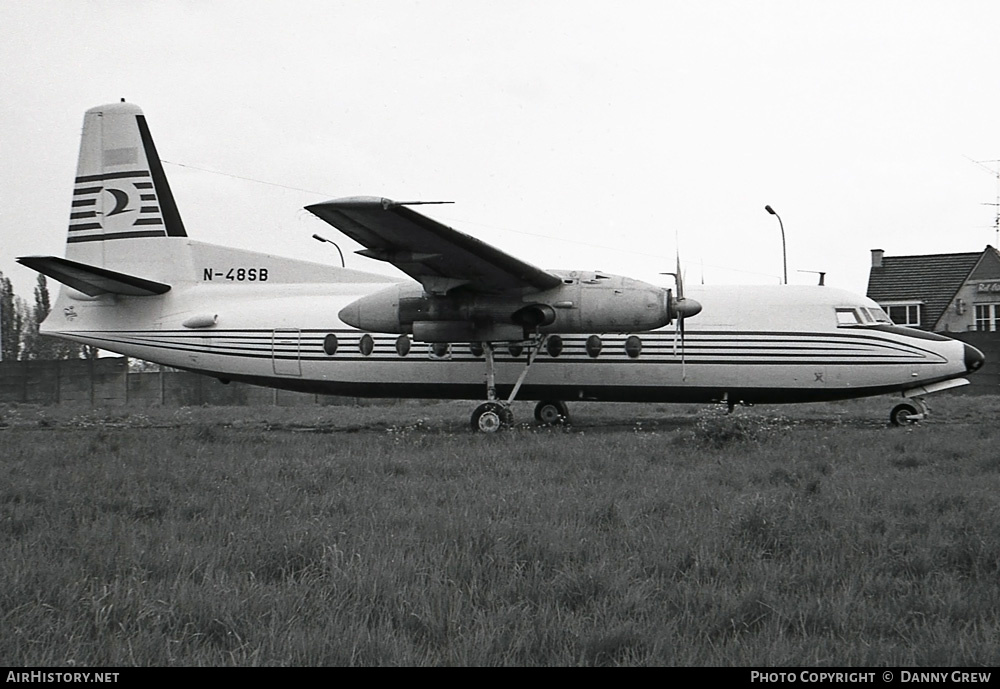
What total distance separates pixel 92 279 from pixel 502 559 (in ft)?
42.5

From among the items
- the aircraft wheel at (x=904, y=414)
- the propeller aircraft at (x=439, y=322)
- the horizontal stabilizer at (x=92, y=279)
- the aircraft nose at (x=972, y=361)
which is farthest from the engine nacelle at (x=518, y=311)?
the aircraft nose at (x=972, y=361)

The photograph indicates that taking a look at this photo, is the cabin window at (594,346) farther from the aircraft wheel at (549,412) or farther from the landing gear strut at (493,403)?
the aircraft wheel at (549,412)

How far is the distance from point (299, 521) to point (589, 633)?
2.93 m

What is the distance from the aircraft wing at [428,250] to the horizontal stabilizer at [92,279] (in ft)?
17.7

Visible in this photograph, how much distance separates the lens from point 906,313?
4000 centimetres

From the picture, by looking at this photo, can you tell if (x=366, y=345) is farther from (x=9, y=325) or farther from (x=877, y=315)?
(x=9, y=325)

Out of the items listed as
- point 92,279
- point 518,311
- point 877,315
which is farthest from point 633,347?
point 92,279

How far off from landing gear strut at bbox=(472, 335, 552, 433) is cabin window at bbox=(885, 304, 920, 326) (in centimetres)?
3146

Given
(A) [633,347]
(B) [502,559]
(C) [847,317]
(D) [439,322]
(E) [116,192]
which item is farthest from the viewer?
(E) [116,192]

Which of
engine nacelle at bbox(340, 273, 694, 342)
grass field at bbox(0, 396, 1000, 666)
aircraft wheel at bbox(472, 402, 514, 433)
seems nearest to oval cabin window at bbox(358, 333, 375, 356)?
engine nacelle at bbox(340, 273, 694, 342)

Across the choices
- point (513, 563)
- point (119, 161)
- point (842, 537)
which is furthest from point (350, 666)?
point (119, 161)

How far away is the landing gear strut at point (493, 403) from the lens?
13781 millimetres

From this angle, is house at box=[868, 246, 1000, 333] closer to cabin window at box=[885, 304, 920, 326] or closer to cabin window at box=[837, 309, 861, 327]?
cabin window at box=[885, 304, 920, 326]

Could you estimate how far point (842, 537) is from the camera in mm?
5398
